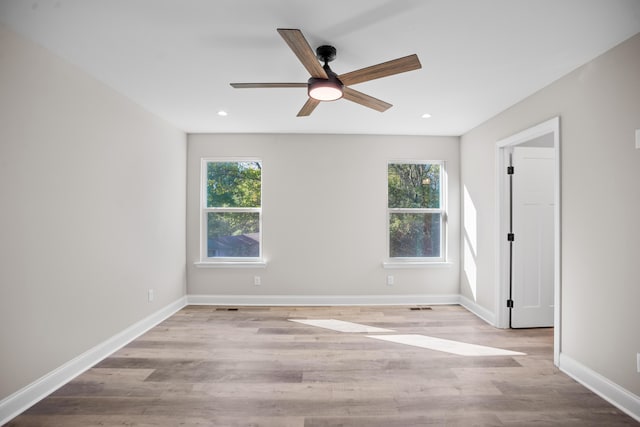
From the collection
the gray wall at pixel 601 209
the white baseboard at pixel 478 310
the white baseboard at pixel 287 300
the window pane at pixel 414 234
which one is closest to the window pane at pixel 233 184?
the white baseboard at pixel 287 300

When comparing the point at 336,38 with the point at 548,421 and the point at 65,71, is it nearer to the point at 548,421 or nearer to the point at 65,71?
the point at 65,71

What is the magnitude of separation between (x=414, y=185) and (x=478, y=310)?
183 cm

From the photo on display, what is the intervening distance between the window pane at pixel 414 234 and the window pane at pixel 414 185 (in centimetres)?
17

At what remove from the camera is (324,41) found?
199 centimetres

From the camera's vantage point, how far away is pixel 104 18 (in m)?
1.78

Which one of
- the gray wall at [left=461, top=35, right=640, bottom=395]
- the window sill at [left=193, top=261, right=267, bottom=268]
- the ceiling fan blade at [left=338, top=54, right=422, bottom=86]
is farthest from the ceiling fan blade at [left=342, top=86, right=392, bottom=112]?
the window sill at [left=193, top=261, right=267, bottom=268]

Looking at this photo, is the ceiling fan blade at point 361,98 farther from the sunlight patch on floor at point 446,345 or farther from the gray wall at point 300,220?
the sunlight patch on floor at point 446,345

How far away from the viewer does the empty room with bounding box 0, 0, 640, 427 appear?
1866 mm

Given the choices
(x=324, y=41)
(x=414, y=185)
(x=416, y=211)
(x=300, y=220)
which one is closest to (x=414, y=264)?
(x=416, y=211)

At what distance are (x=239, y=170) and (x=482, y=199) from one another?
3220 millimetres

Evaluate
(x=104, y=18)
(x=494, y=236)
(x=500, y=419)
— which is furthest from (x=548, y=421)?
(x=104, y=18)

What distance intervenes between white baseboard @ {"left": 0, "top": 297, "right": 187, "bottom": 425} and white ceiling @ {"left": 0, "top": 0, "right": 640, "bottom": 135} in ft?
7.43

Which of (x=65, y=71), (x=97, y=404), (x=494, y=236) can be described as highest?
(x=65, y=71)

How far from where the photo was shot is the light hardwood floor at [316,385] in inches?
75.2
